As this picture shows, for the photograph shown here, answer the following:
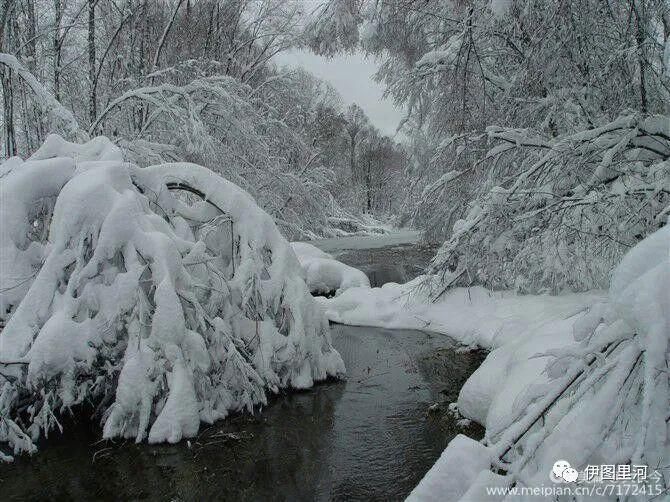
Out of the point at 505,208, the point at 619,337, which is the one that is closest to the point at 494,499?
the point at 619,337

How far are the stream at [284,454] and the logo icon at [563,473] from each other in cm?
274

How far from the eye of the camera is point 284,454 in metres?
4.62

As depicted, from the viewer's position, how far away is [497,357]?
211 inches

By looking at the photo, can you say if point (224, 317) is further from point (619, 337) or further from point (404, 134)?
point (404, 134)

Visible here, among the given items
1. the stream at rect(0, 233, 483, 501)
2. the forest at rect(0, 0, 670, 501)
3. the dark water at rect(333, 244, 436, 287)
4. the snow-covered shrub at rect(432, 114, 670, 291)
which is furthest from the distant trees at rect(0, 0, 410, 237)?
the snow-covered shrub at rect(432, 114, 670, 291)

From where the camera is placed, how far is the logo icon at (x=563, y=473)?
1457mm

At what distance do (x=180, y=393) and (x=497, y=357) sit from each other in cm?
349

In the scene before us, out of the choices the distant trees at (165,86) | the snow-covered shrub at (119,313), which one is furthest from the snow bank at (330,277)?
the snow-covered shrub at (119,313)

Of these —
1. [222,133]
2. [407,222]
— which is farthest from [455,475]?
[222,133]

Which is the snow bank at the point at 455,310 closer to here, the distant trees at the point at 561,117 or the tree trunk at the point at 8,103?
the distant trees at the point at 561,117

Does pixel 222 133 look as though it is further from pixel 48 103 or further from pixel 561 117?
pixel 561 117

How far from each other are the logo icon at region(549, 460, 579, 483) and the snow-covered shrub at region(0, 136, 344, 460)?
4.08 m

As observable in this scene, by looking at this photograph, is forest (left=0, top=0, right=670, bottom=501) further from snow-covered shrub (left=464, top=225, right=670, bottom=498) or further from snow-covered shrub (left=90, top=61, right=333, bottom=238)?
snow-covered shrub (left=90, top=61, right=333, bottom=238)

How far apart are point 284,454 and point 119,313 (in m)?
2.27
